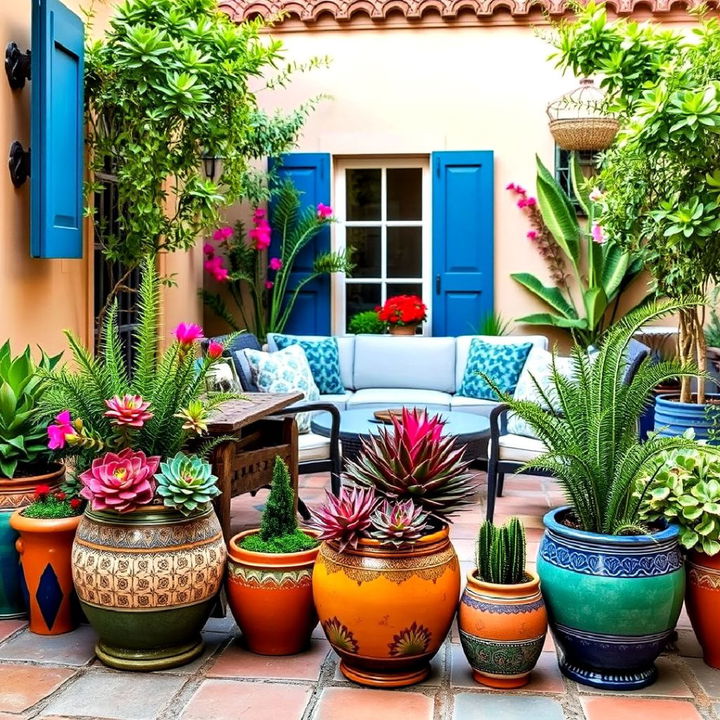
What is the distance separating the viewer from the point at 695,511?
10.2ft

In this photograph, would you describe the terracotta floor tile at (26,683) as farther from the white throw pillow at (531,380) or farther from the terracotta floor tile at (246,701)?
the white throw pillow at (531,380)

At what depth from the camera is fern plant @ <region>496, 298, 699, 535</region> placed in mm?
3051

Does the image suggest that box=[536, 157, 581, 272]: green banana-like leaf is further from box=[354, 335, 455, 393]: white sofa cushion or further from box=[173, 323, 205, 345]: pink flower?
box=[173, 323, 205, 345]: pink flower

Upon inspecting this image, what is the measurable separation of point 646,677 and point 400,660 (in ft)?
2.59

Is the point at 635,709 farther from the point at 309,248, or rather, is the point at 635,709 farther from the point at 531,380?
the point at 309,248

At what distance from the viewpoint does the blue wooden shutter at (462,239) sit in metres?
8.20

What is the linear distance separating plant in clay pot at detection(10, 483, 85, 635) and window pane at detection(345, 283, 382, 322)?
529 centimetres

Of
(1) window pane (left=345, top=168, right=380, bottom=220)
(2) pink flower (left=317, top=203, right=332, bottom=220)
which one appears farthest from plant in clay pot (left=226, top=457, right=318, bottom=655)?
(1) window pane (left=345, top=168, right=380, bottom=220)

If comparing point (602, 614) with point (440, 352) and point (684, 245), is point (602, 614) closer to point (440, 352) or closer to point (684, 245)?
point (684, 245)

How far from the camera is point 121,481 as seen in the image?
10.1 feet

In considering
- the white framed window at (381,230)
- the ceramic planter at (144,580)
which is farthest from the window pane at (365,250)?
the ceramic planter at (144,580)

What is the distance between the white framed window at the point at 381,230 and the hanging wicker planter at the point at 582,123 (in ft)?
3.88

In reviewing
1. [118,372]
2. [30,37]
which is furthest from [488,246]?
[118,372]

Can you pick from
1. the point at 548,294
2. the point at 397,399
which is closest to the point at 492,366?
the point at 397,399
